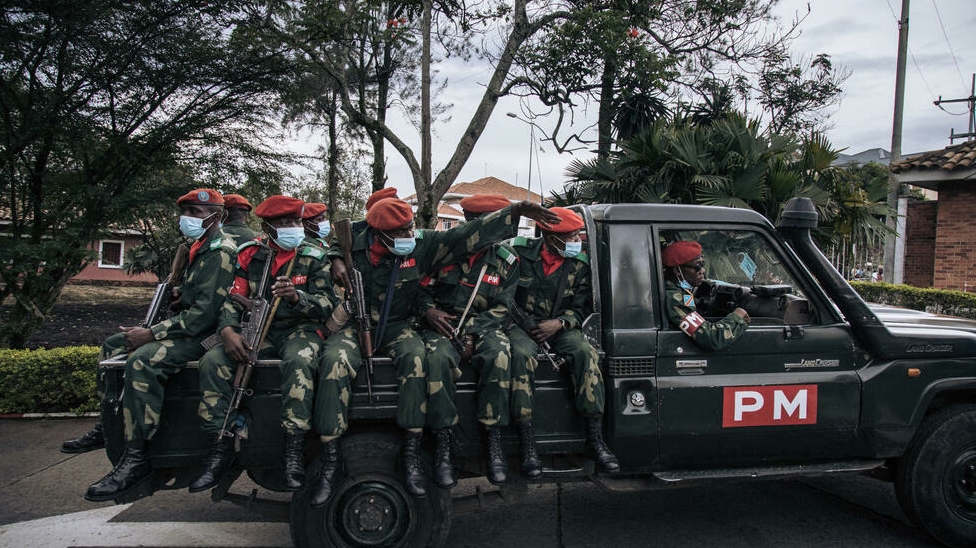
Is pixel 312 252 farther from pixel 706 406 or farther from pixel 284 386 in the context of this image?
pixel 706 406

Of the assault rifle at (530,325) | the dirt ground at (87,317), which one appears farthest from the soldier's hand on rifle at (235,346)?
the dirt ground at (87,317)

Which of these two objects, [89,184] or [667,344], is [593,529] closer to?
[667,344]

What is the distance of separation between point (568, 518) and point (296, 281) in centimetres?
236

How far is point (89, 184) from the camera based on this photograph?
26.4ft

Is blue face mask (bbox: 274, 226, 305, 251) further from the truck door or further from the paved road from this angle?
the truck door

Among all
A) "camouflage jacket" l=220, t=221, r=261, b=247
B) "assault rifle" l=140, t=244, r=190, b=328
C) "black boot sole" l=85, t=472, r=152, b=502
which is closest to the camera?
"black boot sole" l=85, t=472, r=152, b=502

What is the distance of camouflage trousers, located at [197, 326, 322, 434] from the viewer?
3.06 m

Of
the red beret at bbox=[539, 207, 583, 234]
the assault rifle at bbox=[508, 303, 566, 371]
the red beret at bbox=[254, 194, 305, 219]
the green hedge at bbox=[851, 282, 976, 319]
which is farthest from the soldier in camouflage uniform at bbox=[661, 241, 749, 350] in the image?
the green hedge at bbox=[851, 282, 976, 319]

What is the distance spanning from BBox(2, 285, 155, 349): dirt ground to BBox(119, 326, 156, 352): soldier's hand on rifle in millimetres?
7177

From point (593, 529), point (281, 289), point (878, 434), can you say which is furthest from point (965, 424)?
point (281, 289)

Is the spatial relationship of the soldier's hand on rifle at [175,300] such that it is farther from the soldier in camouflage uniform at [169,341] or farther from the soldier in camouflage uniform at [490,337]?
the soldier in camouflage uniform at [490,337]

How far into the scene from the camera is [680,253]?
3.75 metres

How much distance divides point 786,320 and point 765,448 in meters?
0.80

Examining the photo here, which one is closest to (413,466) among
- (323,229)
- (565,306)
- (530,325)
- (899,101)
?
(530,325)
